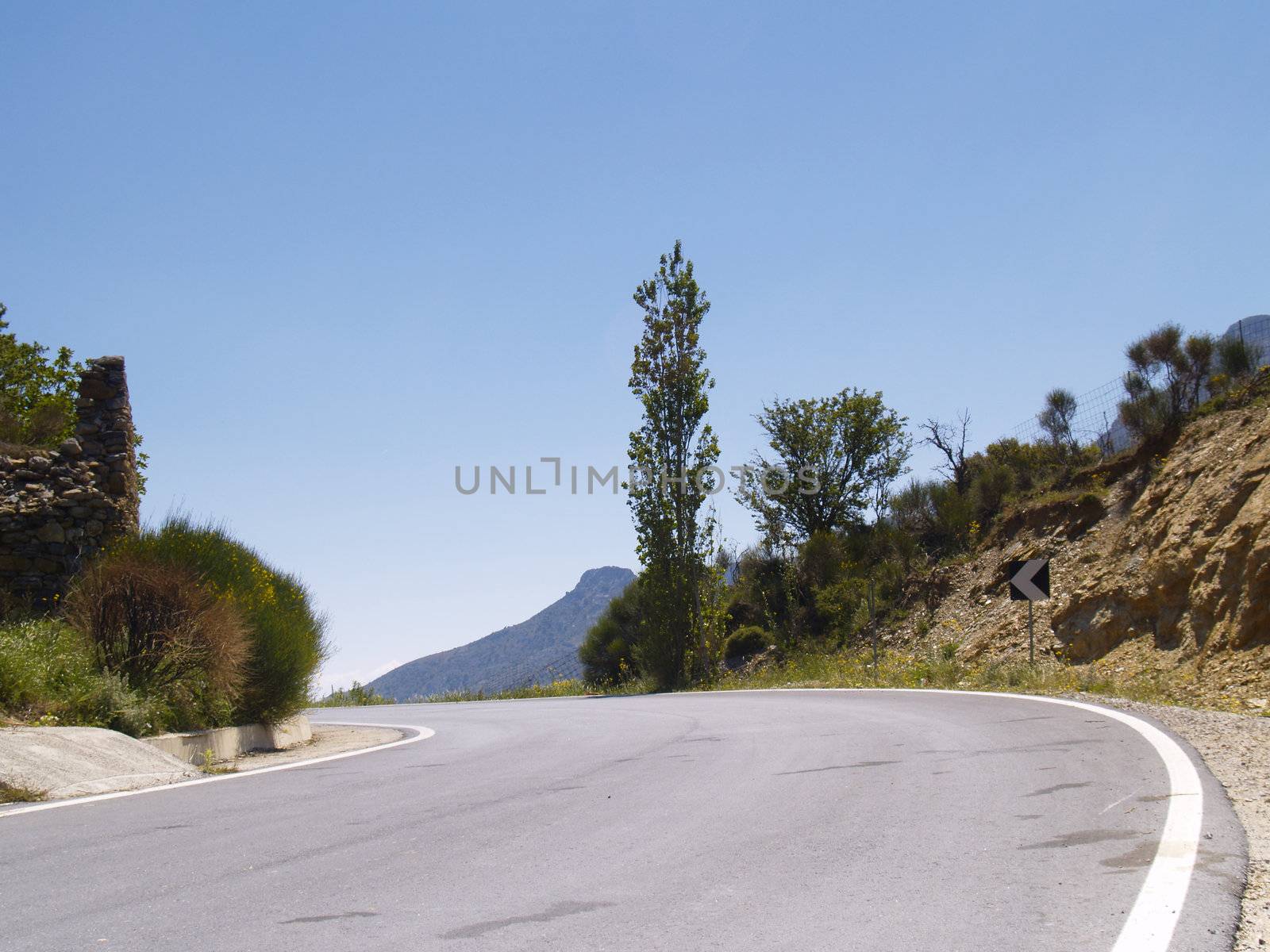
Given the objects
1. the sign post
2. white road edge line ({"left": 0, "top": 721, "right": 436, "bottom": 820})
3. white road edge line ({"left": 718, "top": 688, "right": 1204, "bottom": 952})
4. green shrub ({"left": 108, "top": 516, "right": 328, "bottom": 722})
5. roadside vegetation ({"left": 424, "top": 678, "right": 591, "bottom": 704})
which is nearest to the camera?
white road edge line ({"left": 718, "top": 688, "right": 1204, "bottom": 952})

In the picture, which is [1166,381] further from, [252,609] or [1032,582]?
[252,609]

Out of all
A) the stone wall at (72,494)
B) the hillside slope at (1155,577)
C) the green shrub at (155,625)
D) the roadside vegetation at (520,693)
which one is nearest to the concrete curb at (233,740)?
the green shrub at (155,625)

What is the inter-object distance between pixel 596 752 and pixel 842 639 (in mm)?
26040

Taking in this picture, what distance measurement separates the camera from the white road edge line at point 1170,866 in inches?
153

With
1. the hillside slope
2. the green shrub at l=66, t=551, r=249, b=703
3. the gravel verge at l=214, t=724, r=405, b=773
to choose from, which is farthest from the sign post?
the green shrub at l=66, t=551, r=249, b=703

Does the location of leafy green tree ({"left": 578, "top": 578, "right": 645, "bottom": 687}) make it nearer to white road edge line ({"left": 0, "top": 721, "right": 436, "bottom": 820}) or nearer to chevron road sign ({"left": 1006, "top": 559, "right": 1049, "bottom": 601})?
chevron road sign ({"left": 1006, "top": 559, "right": 1049, "bottom": 601})

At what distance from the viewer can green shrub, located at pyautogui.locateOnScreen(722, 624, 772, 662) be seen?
131ft

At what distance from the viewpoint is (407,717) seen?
21312mm

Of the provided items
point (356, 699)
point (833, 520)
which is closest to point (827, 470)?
point (833, 520)

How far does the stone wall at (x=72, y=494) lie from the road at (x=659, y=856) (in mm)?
5668

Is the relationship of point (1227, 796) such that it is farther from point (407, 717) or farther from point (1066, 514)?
point (1066, 514)

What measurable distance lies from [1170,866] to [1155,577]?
60.4 feet

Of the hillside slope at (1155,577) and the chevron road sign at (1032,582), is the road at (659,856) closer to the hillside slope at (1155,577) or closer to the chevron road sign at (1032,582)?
the hillside slope at (1155,577)

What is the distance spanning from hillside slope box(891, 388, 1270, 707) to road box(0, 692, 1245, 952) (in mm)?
9548
